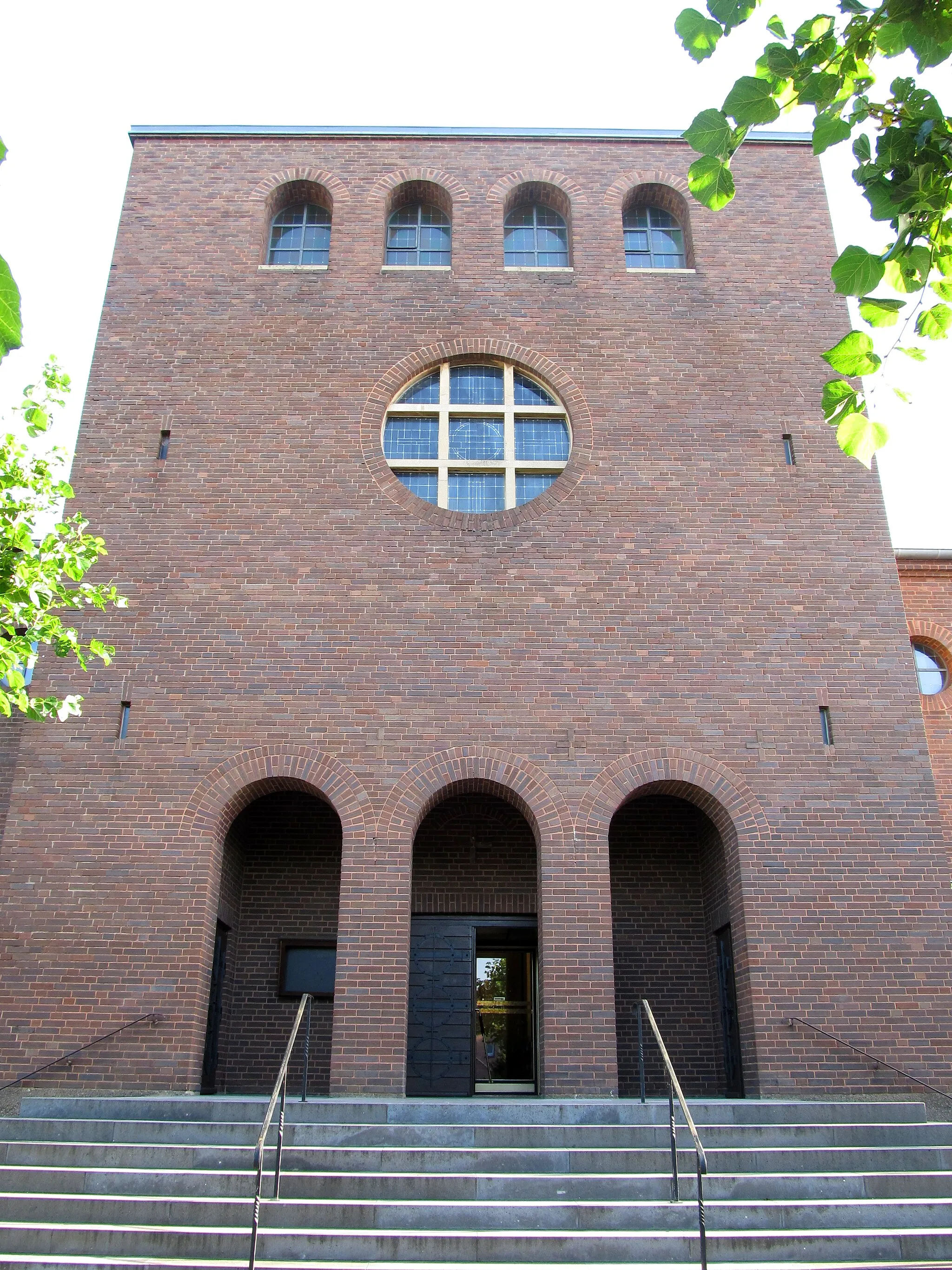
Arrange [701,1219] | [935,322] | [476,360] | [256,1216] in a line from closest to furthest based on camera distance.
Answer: [935,322] → [256,1216] → [701,1219] → [476,360]

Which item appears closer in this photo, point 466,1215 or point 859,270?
point 859,270

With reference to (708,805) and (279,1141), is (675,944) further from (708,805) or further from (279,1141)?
(279,1141)

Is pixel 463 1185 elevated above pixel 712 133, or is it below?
below

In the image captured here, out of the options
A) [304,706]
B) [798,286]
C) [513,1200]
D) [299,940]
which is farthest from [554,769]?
[798,286]

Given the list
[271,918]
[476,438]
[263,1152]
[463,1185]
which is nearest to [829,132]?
[463,1185]

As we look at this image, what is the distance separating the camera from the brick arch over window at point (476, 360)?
1284cm

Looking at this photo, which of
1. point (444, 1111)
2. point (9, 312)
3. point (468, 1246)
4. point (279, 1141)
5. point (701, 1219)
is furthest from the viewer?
point (444, 1111)

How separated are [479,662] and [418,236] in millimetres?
6452

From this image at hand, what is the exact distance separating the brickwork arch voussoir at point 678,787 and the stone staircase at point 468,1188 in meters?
2.91

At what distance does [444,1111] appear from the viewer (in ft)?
30.0

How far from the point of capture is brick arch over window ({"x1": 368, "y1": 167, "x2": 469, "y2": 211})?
14922 millimetres

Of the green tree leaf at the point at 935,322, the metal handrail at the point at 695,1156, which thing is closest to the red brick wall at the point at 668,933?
the metal handrail at the point at 695,1156

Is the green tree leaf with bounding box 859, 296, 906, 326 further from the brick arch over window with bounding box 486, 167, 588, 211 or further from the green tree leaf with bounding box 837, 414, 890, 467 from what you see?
the brick arch over window with bounding box 486, 167, 588, 211

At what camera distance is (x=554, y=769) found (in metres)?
11.6
